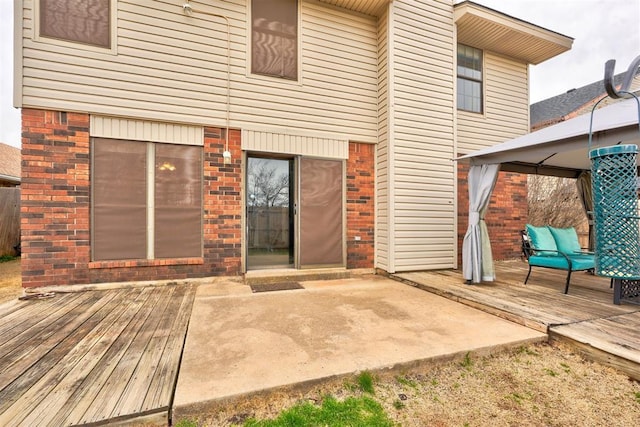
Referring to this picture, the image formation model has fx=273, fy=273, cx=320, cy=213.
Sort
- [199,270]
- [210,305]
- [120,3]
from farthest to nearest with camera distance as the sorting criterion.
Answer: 1. [199,270]
2. [120,3]
3. [210,305]

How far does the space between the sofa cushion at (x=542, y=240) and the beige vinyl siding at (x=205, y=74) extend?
3120 millimetres

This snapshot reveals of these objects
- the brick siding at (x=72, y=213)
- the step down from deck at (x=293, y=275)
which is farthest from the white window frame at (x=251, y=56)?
the step down from deck at (x=293, y=275)

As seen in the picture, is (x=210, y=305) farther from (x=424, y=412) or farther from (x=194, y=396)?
(x=424, y=412)

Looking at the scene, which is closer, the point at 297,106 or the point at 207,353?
the point at 207,353

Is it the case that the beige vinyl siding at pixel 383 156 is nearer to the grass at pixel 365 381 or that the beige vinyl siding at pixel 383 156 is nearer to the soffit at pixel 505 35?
the soffit at pixel 505 35

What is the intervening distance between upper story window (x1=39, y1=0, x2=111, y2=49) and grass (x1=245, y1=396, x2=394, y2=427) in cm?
516

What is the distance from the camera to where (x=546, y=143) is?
3.44 metres

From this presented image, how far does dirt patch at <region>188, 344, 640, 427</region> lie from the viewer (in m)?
1.63

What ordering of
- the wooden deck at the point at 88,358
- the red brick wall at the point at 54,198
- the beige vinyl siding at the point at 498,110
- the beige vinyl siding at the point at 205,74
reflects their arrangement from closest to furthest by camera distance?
the wooden deck at the point at 88,358 < the red brick wall at the point at 54,198 < the beige vinyl siding at the point at 205,74 < the beige vinyl siding at the point at 498,110

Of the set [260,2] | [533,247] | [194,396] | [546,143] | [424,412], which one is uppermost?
[260,2]

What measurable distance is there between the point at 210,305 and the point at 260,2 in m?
4.93

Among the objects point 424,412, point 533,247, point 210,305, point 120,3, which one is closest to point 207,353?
point 210,305

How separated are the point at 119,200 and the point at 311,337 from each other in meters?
3.54

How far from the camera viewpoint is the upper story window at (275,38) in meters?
4.66
